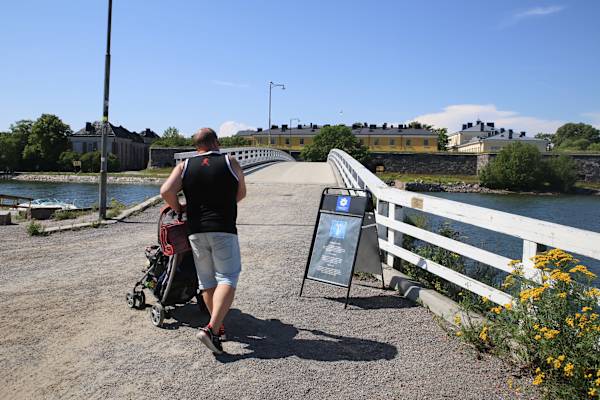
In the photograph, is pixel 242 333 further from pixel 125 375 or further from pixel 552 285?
pixel 552 285

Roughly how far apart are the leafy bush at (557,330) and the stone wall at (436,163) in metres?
85.3

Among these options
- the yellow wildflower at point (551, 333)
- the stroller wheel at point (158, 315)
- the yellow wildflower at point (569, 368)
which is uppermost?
the yellow wildflower at point (551, 333)

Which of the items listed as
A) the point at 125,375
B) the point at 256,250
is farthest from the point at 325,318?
the point at 256,250

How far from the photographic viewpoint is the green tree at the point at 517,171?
73250 millimetres

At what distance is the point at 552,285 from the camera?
3680mm

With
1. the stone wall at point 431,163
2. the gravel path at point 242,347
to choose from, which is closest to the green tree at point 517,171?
the stone wall at point 431,163

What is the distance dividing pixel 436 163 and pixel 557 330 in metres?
87.8

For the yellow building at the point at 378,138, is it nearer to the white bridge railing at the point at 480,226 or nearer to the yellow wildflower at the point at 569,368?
the white bridge railing at the point at 480,226

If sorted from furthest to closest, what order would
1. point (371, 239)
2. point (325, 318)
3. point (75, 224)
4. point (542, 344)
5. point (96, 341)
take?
point (75, 224) → point (371, 239) → point (325, 318) → point (96, 341) → point (542, 344)

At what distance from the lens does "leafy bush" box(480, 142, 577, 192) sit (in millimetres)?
73375

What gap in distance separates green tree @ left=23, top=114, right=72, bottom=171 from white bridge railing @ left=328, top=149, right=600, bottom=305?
99.4 meters

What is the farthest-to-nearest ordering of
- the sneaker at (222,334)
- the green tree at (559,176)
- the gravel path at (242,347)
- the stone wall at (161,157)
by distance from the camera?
the stone wall at (161,157) → the green tree at (559,176) → the sneaker at (222,334) → the gravel path at (242,347)

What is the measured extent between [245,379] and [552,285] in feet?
7.75

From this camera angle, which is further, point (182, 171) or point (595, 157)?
point (595, 157)
